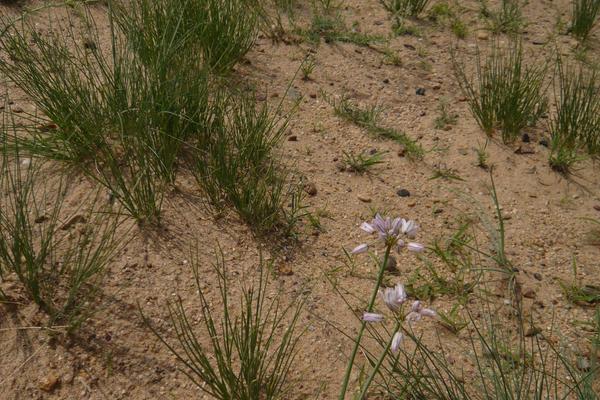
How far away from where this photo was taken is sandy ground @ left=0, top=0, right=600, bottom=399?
2045 mm

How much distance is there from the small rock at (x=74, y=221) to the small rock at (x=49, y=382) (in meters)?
0.65

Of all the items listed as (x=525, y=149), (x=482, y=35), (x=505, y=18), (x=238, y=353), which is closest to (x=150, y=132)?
(x=238, y=353)

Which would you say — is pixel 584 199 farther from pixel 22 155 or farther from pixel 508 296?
pixel 22 155

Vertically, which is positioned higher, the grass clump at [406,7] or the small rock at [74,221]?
the grass clump at [406,7]

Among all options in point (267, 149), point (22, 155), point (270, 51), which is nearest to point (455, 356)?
point (267, 149)

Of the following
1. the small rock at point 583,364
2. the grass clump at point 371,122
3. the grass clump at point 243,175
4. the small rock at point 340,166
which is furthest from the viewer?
the grass clump at point 371,122

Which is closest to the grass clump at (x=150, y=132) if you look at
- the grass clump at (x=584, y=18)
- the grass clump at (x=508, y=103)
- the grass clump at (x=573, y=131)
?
the grass clump at (x=508, y=103)

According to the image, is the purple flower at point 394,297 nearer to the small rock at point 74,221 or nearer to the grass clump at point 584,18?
the small rock at point 74,221

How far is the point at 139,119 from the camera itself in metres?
2.44

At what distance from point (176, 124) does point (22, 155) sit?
25.8 inches

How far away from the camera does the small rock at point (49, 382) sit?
194 cm

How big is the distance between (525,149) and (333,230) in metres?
1.21

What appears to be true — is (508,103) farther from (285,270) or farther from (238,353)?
(238,353)

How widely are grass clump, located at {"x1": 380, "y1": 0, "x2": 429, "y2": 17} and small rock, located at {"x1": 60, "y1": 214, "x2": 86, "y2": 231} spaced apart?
258 centimetres
